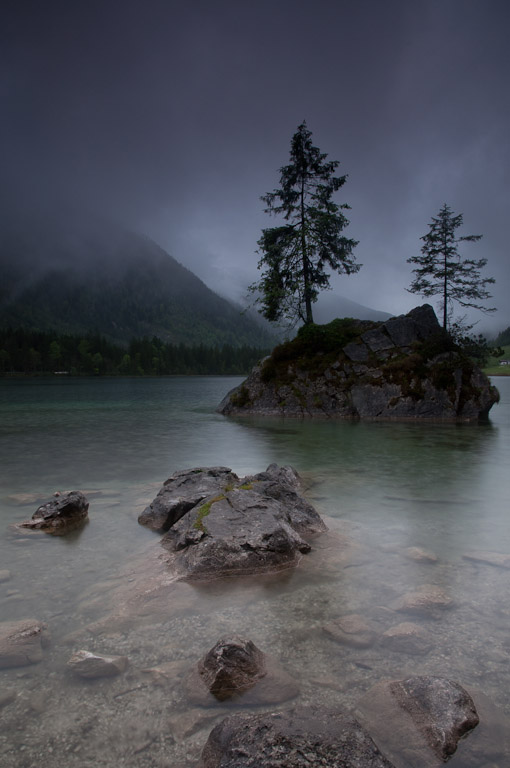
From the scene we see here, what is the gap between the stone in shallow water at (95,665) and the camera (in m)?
3.65

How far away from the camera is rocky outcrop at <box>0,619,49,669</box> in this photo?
3.83 m

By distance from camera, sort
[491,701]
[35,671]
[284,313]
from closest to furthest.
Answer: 1. [491,701]
2. [35,671]
3. [284,313]

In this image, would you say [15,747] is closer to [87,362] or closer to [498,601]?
[498,601]

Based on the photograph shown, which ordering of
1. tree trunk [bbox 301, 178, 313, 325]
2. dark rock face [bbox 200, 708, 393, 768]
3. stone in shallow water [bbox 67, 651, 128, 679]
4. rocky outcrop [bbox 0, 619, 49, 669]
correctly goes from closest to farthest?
dark rock face [bbox 200, 708, 393, 768] < stone in shallow water [bbox 67, 651, 128, 679] < rocky outcrop [bbox 0, 619, 49, 669] < tree trunk [bbox 301, 178, 313, 325]

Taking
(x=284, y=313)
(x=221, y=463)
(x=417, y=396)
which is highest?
(x=284, y=313)

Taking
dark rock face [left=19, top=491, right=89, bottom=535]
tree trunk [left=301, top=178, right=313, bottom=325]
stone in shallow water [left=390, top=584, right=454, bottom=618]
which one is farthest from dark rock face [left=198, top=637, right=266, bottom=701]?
tree trunk [left=301, top=178, right=313, bottom=325]

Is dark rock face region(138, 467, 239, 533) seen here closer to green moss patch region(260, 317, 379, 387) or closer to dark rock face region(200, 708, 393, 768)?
dark rock face region(200, 708, 393, 768)

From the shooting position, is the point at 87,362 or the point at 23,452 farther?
the point at 87,362

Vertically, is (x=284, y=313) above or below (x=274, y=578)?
above

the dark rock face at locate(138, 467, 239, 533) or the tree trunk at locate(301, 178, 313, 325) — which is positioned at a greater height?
the tree trunk at locate(301, 178, 313, 325)

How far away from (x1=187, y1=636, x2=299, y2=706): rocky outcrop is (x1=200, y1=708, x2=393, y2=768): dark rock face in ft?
1.74

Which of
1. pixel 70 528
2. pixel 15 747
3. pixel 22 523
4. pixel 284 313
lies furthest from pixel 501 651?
pixel 284 313

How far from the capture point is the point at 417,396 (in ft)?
84.4

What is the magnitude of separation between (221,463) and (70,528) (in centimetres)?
696
